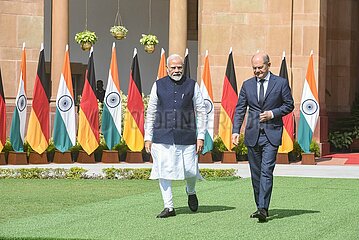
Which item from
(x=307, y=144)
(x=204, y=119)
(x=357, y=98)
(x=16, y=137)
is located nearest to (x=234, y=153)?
(x=307, y=144)

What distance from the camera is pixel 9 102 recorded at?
24969 mm

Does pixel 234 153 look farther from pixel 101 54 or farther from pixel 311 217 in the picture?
pixel 311 217

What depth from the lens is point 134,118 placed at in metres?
23.6

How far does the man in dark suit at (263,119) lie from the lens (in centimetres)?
1166

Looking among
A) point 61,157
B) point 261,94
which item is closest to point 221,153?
point 61,157

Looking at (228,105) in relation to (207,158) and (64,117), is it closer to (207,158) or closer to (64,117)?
(207,158)

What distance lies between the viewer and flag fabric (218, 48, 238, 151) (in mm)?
23828

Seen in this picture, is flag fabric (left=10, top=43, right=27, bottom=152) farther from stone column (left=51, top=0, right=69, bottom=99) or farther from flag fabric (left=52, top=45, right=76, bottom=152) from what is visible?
stone column (left=51, top=0, right=69, bottom=99)

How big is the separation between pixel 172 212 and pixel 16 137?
11642 mm

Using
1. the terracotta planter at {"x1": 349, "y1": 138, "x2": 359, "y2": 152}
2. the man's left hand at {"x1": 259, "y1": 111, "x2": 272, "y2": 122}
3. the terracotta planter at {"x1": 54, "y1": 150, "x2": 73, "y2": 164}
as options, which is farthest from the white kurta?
the terracotta planter at {"x1": 349, "y1": 138, "x2": 359, "y2": 152}

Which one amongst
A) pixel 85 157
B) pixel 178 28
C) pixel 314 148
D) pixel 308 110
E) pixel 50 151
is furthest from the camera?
pixel 178 28

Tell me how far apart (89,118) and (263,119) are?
40.5ft

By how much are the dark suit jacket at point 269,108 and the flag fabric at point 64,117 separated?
38.5ft

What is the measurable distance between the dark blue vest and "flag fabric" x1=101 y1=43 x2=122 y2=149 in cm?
1135
